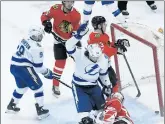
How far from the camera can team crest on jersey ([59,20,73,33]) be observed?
3.90 meters

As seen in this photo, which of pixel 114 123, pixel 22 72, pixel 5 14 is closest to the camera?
pixel 114 123

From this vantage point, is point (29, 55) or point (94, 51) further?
point (29, 55)

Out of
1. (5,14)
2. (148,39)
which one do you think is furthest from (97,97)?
(5,14)

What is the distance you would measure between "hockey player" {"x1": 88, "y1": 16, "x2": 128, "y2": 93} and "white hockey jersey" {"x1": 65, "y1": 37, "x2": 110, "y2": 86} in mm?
228

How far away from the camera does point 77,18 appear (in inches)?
155

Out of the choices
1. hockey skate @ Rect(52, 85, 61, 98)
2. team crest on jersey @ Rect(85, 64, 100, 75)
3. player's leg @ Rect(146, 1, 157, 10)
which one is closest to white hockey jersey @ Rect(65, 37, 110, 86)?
team crest on jersey @ Rect(85, 64, 100, 75)

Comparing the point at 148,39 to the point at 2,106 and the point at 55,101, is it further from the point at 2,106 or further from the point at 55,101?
the point at 2,106

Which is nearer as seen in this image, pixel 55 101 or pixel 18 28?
pixel 55 101

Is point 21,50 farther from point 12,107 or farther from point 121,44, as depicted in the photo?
point 121,44

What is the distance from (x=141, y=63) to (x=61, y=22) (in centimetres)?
86

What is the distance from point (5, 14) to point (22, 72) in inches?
94.1

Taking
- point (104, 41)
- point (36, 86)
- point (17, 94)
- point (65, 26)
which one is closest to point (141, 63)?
point (104, 41)

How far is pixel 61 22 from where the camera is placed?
390cm

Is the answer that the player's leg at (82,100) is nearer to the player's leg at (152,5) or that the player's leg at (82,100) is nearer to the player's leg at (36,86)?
the player's leg at (36,86)
